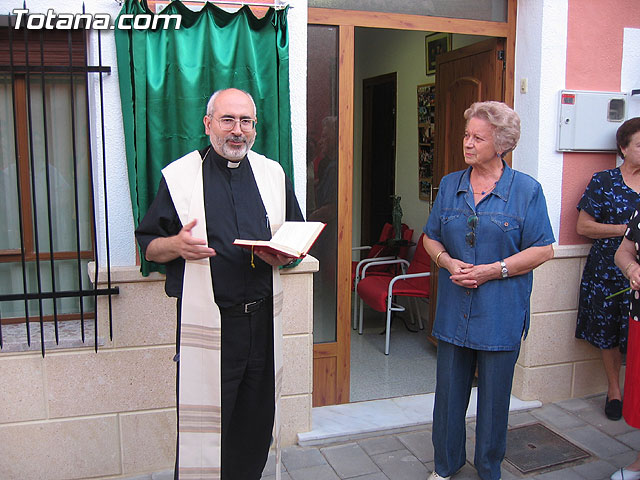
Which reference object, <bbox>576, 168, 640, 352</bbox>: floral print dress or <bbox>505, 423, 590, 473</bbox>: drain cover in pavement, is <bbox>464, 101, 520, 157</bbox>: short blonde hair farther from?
<bbox>505, 423, 590, 473</bbox>: drain cover in pavement

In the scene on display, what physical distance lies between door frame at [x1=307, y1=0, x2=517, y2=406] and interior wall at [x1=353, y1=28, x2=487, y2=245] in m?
A: 2.07

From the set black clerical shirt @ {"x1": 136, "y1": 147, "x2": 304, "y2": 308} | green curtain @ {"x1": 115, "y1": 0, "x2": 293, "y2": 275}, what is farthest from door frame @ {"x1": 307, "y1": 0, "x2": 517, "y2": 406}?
black clerical shirt @ {"x1": 136, "y1": 147, "x2": 304, "y2": 308}

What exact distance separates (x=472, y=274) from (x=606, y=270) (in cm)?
148

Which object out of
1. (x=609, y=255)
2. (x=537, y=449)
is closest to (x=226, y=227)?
(x=537, y=449)

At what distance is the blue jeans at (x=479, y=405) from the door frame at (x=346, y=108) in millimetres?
936

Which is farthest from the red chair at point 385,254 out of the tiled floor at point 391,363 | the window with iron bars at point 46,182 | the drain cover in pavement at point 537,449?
the window with iron bars at point 46,182

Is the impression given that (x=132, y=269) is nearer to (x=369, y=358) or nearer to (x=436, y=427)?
(x=436, y=427)

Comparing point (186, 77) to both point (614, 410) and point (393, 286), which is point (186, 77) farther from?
point (614, 410)

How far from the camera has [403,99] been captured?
270 inches

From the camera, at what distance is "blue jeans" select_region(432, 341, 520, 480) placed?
304cm

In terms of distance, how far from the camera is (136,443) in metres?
3.28

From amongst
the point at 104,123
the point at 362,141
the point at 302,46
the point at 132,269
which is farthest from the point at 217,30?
the point at 362,141

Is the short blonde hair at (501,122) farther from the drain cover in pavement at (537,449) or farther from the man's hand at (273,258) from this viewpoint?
the drain cover in pavement at (537,449)

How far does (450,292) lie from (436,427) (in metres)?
0.72
